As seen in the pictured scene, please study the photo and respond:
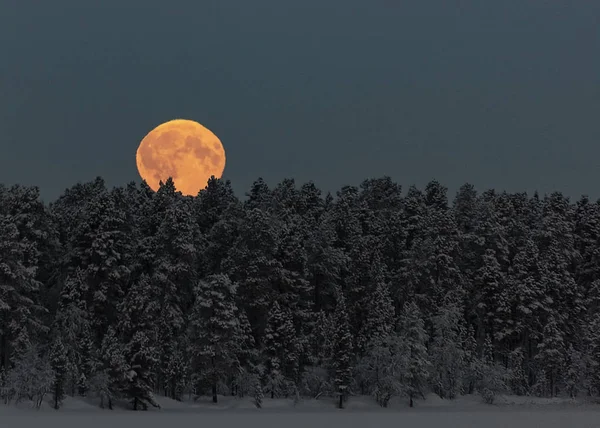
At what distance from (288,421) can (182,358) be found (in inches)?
647

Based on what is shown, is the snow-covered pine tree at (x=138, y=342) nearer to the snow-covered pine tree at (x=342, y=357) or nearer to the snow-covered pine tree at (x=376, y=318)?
the snow-covered pine tree at (x=342, y=357)

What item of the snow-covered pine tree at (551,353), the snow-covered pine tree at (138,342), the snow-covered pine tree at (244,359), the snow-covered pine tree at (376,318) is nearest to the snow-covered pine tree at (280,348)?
the snow-covered pine tree at (244,359)

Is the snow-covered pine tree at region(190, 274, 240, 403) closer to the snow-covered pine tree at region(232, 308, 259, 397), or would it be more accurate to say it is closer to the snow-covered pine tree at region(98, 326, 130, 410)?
the snow-covered pine tree at region(232, 308, 259, 397)

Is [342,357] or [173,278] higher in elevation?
[173,278]

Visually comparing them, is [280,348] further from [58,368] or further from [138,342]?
[58,368]

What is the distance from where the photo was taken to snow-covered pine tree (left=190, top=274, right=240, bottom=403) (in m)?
70.9

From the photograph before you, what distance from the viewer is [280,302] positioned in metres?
80.4

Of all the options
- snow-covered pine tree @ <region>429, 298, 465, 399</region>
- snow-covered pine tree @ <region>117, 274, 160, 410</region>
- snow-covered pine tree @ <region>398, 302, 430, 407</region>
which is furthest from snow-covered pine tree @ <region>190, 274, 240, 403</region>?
snow-covered pine tree @ <region>429, 298, 465, 399</region>

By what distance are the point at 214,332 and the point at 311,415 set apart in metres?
12.5

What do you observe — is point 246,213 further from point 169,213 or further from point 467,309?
point 467,309

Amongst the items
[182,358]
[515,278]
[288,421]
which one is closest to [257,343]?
[182,358]

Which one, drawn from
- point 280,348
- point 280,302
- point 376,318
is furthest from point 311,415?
point 280,302

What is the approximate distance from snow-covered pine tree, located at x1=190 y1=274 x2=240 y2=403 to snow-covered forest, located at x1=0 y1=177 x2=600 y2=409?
5.7 inches

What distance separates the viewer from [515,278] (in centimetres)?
9169
